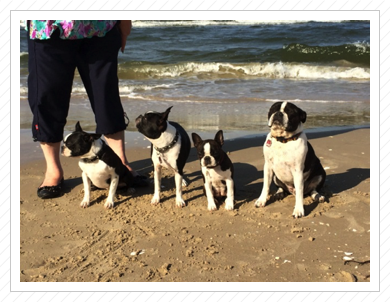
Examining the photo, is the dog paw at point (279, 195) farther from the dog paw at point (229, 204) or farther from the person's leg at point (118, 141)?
the person's leg at point (118, 141)

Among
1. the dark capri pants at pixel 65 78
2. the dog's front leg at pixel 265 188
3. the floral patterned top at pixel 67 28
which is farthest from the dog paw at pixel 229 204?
the floral patterned top at pixel 67 28

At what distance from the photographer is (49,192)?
573 centimetres

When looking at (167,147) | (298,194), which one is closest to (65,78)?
(167,147)

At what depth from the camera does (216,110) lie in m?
10.3

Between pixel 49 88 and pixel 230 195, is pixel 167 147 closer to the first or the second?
pixel 230 195

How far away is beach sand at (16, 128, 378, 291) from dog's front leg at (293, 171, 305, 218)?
0.09 metres

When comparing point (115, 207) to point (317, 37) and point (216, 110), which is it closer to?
point (216, 110)

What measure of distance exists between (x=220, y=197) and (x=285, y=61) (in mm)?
13071

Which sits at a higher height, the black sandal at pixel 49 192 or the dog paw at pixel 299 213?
the black sandal at pixel 49 192

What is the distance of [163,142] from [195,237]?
1.19m

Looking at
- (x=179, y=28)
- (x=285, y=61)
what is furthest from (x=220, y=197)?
(x=179, y=28)

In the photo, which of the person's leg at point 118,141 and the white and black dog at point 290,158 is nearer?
the white and black dog at point 290,158

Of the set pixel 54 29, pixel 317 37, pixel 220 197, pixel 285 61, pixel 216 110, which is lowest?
pixel 220 197

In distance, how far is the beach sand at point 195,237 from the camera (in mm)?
4020
